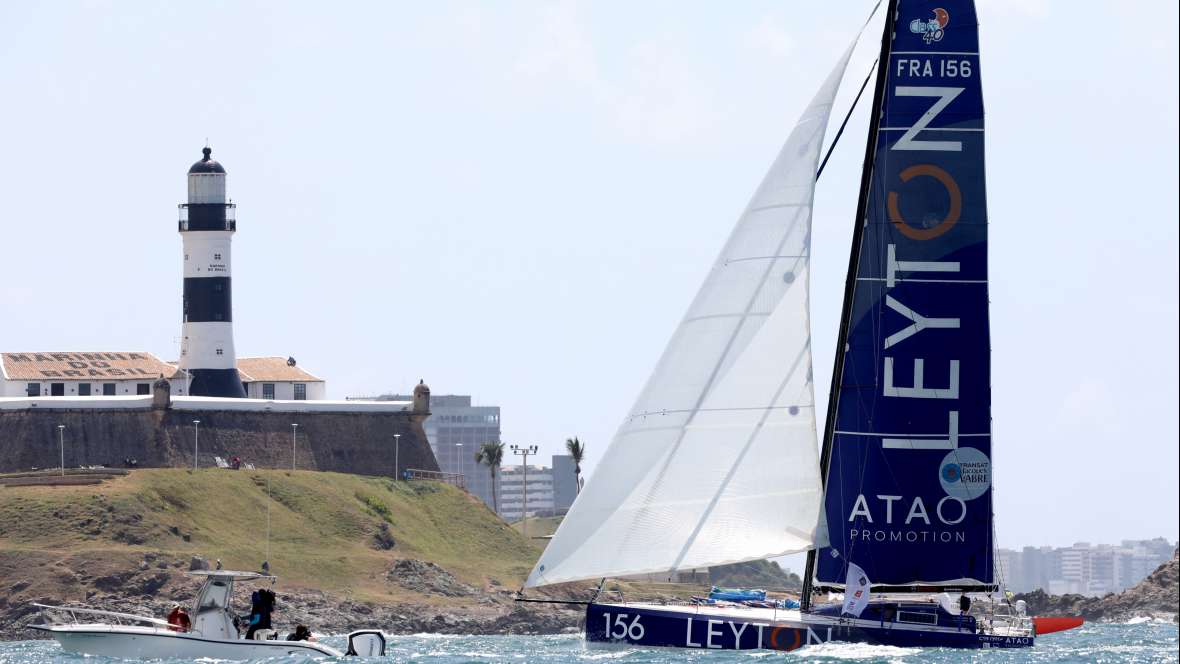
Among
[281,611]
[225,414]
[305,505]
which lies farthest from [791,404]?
[225,414]

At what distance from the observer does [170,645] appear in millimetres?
42156

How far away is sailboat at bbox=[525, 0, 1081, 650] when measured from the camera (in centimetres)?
3825

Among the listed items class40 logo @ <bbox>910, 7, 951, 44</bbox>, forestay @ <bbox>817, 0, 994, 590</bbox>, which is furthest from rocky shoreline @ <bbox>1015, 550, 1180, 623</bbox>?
class40 logo @ <bbox>910, 7, 951, 44</bbox>

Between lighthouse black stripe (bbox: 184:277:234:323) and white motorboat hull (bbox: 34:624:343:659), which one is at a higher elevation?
lighthouse black stripe (bbox: 184:277:234:323)

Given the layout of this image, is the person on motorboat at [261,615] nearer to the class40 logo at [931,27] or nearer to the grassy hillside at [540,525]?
the class40 logo at [931,27]

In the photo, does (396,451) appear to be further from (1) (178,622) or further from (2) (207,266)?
(1) (178,622)

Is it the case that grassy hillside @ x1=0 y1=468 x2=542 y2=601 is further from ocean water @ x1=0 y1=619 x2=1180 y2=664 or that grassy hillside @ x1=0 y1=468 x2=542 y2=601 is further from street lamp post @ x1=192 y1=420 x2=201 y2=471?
ocean water @ x1=0 y1=619 x2=1180 y2=664

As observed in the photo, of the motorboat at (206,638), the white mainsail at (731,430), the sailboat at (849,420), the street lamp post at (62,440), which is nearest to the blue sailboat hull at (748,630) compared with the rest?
the sailboat at (849,420)

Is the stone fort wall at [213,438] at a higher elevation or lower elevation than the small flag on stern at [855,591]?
higher

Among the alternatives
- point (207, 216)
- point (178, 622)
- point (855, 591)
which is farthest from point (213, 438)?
point (855, 591)

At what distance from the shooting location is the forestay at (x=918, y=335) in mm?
40062

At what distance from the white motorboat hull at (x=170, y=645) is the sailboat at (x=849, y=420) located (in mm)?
6537

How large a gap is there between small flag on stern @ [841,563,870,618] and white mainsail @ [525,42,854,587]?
1.65 metres

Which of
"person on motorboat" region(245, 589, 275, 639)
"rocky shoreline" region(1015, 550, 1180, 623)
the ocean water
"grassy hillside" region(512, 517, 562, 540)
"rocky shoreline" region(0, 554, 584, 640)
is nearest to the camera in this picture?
the ocean water
